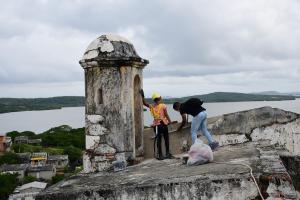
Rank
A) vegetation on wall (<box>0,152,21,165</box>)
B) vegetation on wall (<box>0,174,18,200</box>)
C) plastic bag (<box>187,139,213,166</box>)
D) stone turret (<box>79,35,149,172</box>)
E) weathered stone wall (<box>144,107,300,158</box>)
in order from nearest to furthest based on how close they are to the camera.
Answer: plastic bag (<box>187,139,213,166</box>), stone turret (<box>79,35,149,172</box>), weathered stone wall (<box>144,107,300,158</box>), vegetation on wall (<box>0,174,18,200</box>), vegetation on wall (<box>0,152,21,165</box>)

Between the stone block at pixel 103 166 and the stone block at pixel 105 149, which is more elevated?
the stone block at pixel 105 149

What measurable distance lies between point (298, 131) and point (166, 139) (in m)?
2.65

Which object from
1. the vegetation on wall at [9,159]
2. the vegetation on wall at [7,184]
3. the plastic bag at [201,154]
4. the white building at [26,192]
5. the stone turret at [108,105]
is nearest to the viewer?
the plastic bag at [201,154]

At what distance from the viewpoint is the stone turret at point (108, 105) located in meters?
7.32

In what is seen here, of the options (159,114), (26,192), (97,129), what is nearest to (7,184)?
(26,192)

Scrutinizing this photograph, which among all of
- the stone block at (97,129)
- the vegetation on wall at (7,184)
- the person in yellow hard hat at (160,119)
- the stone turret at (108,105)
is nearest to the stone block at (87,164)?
the stone turret at (108,105)

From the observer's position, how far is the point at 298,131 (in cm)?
827

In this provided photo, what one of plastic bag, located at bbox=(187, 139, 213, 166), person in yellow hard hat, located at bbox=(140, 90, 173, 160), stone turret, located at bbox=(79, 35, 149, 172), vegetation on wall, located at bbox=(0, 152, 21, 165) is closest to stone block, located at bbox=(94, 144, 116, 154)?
stone turret, located at bbox=(79, 35, 149, 172)

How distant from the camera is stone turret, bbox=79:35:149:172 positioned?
24.0 feet

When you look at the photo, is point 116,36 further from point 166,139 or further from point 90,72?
point 166,139

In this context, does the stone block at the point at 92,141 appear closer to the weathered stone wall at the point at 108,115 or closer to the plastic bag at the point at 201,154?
the weathered stone wall at the point at 108,115

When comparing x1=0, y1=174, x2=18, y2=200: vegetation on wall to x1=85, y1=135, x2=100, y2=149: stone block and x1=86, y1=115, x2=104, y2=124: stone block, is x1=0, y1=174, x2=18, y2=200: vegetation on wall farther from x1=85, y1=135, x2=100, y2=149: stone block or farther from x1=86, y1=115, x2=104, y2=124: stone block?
x1=86, y1=115, x2=104, y2=124: stone block

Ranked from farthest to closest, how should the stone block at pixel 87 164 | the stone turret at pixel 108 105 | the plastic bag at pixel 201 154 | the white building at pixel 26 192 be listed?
the white building at pixel 26 192, the stone block at pixel 87 164, the stone turret at pixel 108 105, the plastic bag at pixel 201 154

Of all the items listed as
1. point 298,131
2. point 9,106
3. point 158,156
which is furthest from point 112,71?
point 9,106
